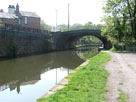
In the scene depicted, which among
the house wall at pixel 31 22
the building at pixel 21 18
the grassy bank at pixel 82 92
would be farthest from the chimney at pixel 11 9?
the grassy bank at pixel 82 92

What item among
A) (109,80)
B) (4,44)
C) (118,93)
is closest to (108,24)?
(4,44)

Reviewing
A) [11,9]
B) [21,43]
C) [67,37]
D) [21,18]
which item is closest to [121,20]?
[21,43]

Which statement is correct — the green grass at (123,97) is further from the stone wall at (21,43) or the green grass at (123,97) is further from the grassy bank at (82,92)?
the stone wall at (21,43)

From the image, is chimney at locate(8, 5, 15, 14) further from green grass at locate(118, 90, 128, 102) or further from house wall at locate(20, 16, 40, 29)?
green grass at locate(118, 90, 128, 102)

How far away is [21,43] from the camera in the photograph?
2602 cm

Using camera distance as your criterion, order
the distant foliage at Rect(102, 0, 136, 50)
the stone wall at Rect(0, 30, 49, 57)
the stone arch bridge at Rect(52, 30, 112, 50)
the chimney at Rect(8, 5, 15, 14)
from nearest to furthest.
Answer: the stone wall at Rect(0, 30, 49, 57) → the distant foliage at Rect(102, 0, 136, 50) → the stone arch bridge at Rect(52, 30, 112, 50) → the chimney at Rect(8, 5, 15, 14)

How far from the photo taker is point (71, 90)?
529 cm

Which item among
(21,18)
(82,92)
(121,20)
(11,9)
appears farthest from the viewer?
(11,9)

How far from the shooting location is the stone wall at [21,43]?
22.3 m

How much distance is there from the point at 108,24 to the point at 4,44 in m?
15.0

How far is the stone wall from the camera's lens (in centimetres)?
2228

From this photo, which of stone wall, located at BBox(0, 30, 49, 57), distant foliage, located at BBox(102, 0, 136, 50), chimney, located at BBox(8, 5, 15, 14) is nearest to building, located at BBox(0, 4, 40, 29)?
chimney, located at BBox(8, 5, 15, 14)

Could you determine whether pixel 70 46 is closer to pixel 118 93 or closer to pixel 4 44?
pixel 4 44

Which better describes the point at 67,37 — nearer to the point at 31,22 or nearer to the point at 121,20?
the point at 31,22
